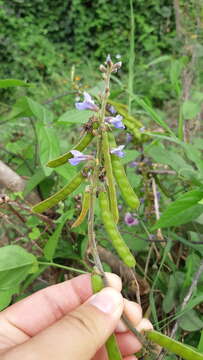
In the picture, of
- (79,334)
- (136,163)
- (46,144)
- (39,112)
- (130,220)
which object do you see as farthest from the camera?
(130,220)

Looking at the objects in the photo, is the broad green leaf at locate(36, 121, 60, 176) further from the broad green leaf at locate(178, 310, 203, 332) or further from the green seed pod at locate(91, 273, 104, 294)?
the broad green leaf at locate(178, 310, 203, 332)

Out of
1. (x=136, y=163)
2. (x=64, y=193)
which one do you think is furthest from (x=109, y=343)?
(x=136, y=163)

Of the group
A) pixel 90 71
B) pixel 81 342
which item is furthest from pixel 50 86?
pixel 81 342

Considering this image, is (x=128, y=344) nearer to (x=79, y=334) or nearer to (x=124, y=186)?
(x=79, y=334)

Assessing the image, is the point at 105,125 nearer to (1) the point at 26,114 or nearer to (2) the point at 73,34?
(1) the point at 26,114

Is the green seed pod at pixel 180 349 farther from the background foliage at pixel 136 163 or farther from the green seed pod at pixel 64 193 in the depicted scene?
the green seed pod at pixel 64 193

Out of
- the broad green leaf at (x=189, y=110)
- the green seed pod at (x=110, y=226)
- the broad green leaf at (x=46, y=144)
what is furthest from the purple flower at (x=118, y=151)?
the broad green leaf at (x=189, y=110)

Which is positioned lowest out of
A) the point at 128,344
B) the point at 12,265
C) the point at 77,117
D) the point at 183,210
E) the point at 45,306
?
the point at 128,344
